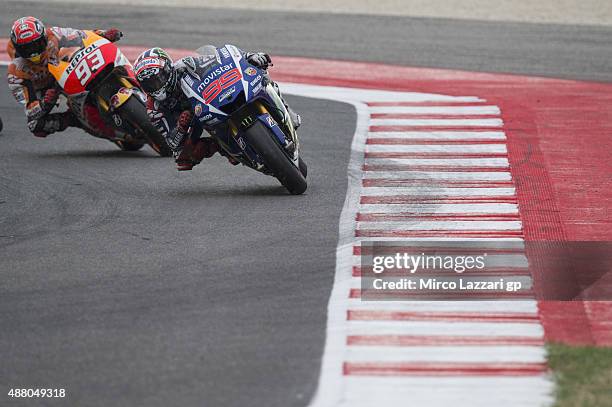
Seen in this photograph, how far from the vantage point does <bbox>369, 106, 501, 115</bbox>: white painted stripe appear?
49.5 feet

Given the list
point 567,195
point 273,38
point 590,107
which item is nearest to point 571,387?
point 567,195

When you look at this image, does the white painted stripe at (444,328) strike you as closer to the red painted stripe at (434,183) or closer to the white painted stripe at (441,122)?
the red painted stripe at (434,183)

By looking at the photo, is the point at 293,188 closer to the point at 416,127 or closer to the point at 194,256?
the point at 194,256

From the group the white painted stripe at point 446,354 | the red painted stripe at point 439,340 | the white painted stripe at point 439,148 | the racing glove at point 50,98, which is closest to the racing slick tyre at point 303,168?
the white painted stripe at point 439,148

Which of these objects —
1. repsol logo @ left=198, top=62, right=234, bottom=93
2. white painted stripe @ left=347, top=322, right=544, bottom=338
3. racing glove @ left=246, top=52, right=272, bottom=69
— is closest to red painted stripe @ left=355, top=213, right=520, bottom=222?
racing glove @ left=246, top=52, right=272, bottom=69

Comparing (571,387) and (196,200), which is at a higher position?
(196,200)

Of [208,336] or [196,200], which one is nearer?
[208,336]

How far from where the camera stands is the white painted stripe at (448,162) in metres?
12.5

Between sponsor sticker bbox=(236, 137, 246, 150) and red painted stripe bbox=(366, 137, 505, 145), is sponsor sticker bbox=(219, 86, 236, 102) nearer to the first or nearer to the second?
sponsor sticker bbox=(236, 137, 246, 150)

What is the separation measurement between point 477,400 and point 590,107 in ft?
30.8

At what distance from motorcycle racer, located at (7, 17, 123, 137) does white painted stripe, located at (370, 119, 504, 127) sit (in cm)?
349

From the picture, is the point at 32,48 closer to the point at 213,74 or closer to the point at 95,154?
the point at 95,154

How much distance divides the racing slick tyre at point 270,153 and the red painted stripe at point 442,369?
3.98m

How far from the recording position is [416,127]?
14.4 m
